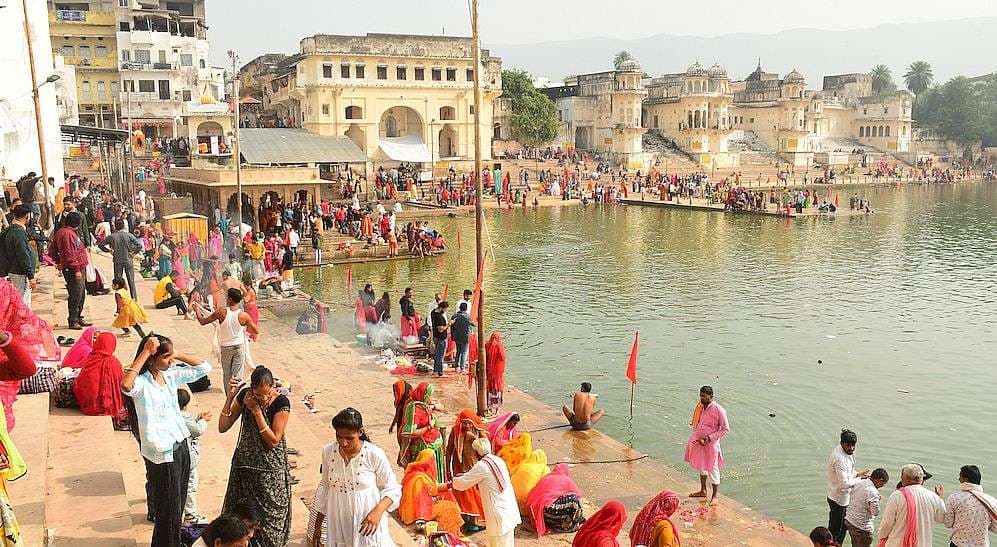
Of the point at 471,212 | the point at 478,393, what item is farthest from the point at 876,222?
the point at 478,393

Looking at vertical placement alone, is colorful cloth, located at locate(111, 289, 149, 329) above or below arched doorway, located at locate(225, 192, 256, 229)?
below

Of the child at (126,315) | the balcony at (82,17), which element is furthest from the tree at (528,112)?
the child at (126,315)

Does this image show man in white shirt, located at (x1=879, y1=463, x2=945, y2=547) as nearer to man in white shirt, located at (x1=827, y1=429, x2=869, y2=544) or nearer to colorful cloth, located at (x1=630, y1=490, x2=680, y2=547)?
man in white shirt, located at (x1=827, y1=429, x2=869, y2=544)

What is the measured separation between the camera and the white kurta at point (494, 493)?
521cm

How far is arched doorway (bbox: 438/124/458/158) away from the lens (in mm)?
50072

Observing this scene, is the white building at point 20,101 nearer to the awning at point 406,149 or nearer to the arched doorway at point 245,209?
the arched doorway at point 245,209

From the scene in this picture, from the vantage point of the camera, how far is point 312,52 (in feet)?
146

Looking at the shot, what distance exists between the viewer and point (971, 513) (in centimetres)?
569

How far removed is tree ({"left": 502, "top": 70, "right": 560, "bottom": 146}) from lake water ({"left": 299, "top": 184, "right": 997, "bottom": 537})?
2784cm

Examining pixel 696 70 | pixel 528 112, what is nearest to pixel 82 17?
pixel 528 112

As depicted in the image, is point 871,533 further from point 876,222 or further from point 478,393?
point 876,222

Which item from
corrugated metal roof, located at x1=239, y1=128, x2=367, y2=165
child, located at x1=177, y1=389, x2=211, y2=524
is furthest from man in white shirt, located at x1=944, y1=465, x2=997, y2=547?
corrugated metal roof, located at x1=239, y1=128, x2=367, y2=165

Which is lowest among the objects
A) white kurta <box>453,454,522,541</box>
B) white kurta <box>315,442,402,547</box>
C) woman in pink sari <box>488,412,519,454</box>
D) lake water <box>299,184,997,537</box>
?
lake water <box>299,184,997,537</box>

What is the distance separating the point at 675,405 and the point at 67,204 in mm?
9352
